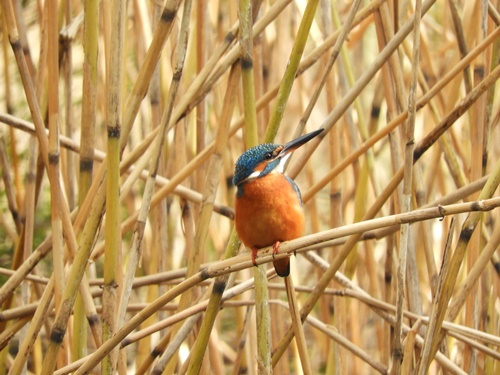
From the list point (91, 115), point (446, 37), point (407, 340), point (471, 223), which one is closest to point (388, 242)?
point (407, 340)

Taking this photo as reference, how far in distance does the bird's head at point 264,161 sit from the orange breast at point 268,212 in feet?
0.12

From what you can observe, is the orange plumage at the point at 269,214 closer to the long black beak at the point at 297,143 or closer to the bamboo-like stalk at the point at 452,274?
the long black beak at the point at 297,143

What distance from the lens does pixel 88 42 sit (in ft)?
6.32

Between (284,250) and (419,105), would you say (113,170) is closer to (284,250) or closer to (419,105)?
(284,250)

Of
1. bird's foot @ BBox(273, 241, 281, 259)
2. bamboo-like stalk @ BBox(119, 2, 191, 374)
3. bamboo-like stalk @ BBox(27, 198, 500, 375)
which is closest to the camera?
bamboo-like stalk @ BBox(27, 198, 500, 375)

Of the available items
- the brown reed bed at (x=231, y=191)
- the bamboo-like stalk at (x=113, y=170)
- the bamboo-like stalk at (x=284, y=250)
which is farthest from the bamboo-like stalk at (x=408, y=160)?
the bamboo-like stalk at (x=113, y=170)

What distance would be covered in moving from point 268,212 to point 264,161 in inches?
7.9

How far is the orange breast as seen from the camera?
6.65ft

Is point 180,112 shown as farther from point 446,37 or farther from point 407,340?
point 446,37

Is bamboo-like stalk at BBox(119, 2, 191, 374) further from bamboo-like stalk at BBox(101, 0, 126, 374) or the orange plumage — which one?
the orange plumage

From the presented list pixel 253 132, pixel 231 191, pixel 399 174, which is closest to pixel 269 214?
pixel 253 132

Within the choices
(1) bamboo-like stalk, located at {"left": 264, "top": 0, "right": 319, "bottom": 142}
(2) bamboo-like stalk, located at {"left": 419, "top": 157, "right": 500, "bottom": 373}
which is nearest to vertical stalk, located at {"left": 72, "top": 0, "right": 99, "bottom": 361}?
(1) bamboo-like stalk, located at {"left": 264, "top": 0, "right": 319, "bottom": 142}

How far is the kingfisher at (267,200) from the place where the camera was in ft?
6.64

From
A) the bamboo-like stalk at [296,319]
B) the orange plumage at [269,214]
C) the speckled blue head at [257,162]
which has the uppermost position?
the speckled blue head at [257,162]
